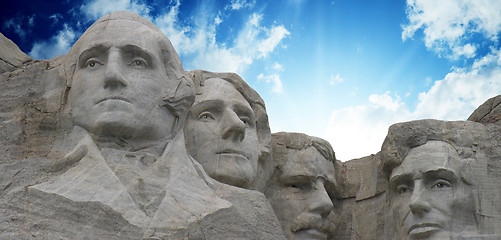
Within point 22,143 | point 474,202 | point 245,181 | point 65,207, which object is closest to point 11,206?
point 65,207

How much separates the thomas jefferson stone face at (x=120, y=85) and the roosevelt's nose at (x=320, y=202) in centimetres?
252

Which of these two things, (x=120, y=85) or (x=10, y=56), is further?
(x=10, y=56)

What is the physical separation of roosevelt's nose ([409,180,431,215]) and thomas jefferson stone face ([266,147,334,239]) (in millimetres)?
1097

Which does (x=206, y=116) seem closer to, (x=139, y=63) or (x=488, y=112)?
(x=139, y=63)

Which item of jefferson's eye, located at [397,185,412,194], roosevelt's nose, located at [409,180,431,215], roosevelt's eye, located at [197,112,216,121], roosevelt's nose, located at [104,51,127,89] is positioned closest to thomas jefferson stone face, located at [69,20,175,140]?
roosevelt's nose, located at [104,51,127,89]

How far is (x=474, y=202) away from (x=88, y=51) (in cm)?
431

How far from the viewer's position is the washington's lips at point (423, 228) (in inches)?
361

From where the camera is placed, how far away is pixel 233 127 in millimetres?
9016

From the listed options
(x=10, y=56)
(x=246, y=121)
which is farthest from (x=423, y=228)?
(x=10, y=56)

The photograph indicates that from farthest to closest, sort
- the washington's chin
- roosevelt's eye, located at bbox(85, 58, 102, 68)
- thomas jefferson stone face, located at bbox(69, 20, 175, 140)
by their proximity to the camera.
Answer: the washington's chin, roosevelt's eye, located at bbox(85, 58, 102, 68), thomas jefferson stone face, located at bbox(69, 20, 175, 140)

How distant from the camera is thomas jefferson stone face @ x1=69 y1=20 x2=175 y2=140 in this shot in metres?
7.66

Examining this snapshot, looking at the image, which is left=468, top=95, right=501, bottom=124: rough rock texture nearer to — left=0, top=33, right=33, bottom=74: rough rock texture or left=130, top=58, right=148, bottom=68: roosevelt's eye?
left=130, top=58, right=148, bottom=68: roosevelt's eye

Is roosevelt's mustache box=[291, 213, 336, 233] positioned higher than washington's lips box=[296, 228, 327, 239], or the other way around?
roosevelt's mustache box=[291, 213, 336, 233]

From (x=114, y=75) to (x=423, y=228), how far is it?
371cm
